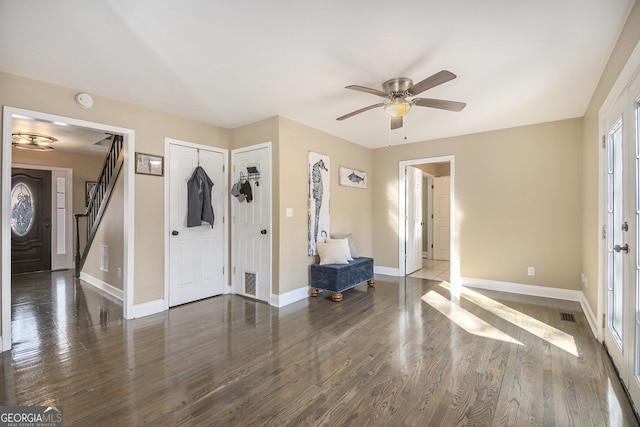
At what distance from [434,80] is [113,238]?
4.68 meters

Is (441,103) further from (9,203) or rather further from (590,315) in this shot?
(9,203)

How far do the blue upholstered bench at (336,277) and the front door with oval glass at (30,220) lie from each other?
5.94m

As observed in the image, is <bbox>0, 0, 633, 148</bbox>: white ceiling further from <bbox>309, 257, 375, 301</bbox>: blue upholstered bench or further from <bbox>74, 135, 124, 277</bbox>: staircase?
<bbox>309, 257, 375, 301</bbox>: blue upholstered bench

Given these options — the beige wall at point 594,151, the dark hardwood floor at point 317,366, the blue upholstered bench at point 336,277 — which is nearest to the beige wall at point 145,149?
the dark hardwood floor at point 317,366

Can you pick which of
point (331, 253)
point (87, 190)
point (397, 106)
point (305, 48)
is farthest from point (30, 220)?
point (397, 106)

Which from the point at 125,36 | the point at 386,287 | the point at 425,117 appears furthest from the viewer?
the point at 386,287

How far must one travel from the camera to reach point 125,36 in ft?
6.95

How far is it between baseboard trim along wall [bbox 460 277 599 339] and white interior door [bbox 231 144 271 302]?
3235mm

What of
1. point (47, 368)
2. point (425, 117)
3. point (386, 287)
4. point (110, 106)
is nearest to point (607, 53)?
point (425, 117)

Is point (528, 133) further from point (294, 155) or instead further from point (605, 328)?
point (294, 155)

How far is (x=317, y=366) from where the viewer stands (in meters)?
2.29

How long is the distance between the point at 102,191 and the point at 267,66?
428 cm

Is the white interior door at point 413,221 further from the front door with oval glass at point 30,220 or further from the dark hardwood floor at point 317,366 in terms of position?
the front door with oval glass at point 30,220

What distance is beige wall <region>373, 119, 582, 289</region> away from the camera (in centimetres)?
401
